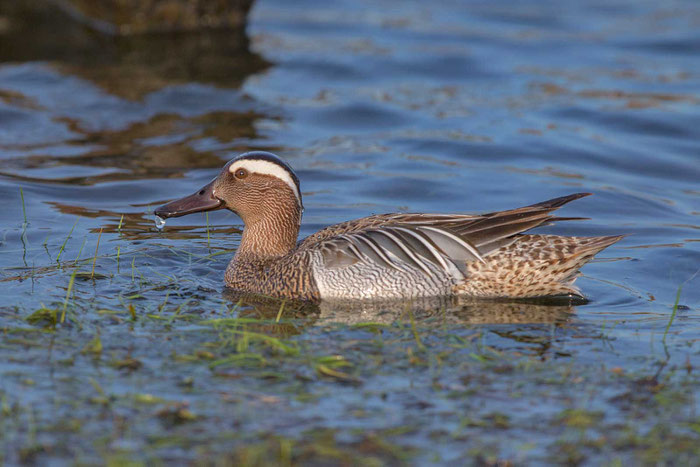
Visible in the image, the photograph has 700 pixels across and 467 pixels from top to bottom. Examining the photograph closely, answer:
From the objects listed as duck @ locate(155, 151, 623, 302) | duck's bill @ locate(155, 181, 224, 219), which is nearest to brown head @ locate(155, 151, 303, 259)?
duck's bill @ locate(155, 181, 224, 219)

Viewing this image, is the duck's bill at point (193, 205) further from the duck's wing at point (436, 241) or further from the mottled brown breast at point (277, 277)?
the duck's wing at point (436, 241)

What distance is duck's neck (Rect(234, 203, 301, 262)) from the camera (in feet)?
23.8

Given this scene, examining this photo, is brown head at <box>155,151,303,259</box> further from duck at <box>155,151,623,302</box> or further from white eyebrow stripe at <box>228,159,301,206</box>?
duck at <box>155,151,623,302</box>

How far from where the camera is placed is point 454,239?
6.73 metres

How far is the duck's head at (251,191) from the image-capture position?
7.16 metres

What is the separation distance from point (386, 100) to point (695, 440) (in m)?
9.87

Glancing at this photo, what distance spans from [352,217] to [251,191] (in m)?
2.18

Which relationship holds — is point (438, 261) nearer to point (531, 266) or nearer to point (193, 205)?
point (531, 266)

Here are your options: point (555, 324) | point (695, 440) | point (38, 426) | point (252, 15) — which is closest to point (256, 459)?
point (38, 426)

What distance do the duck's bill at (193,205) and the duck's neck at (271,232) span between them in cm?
27

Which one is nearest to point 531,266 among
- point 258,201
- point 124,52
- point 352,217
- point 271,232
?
Result: point 271,232

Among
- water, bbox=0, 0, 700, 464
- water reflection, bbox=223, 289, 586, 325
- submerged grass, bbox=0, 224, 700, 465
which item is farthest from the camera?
water reflection, bbox=223, 289, 586, 325

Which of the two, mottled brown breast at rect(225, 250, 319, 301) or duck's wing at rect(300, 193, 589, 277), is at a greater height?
duck's wing at rect(300, 193, 589, 277)

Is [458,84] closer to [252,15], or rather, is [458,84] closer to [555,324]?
[252,15]
